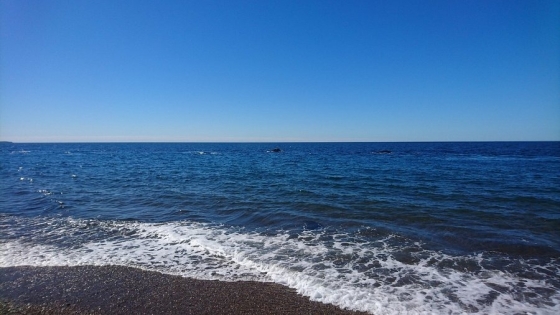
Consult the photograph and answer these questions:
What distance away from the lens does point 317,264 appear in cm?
786

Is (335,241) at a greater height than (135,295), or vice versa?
(135,295)

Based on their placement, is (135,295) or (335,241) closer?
(135,295)


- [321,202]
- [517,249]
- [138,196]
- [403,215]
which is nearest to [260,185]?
[321,202]

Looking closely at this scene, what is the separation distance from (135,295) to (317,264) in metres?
4.74

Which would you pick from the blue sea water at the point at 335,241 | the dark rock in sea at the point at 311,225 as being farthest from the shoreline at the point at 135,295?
the dark rock in sea at the point at 311,225

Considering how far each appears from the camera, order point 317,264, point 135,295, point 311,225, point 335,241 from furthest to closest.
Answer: point 311,225 → point 335,241 → point 317,264 → point 135,295

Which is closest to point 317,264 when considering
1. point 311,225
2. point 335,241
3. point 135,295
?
point 335,241

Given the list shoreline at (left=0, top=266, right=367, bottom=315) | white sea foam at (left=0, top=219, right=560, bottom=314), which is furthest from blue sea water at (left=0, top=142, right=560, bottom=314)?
shoreline at (left=0, top=266, right=367, bottom=315)

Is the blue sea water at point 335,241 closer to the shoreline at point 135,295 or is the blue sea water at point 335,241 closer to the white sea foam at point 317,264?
the white sea foam at point 317,264

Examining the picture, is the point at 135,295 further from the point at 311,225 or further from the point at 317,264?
the point at 311,225

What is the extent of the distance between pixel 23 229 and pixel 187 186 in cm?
1132

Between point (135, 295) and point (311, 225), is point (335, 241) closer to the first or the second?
point (311, 225)

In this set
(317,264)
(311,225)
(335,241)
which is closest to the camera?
(317,264)

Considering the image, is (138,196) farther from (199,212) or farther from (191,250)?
(191,250)
